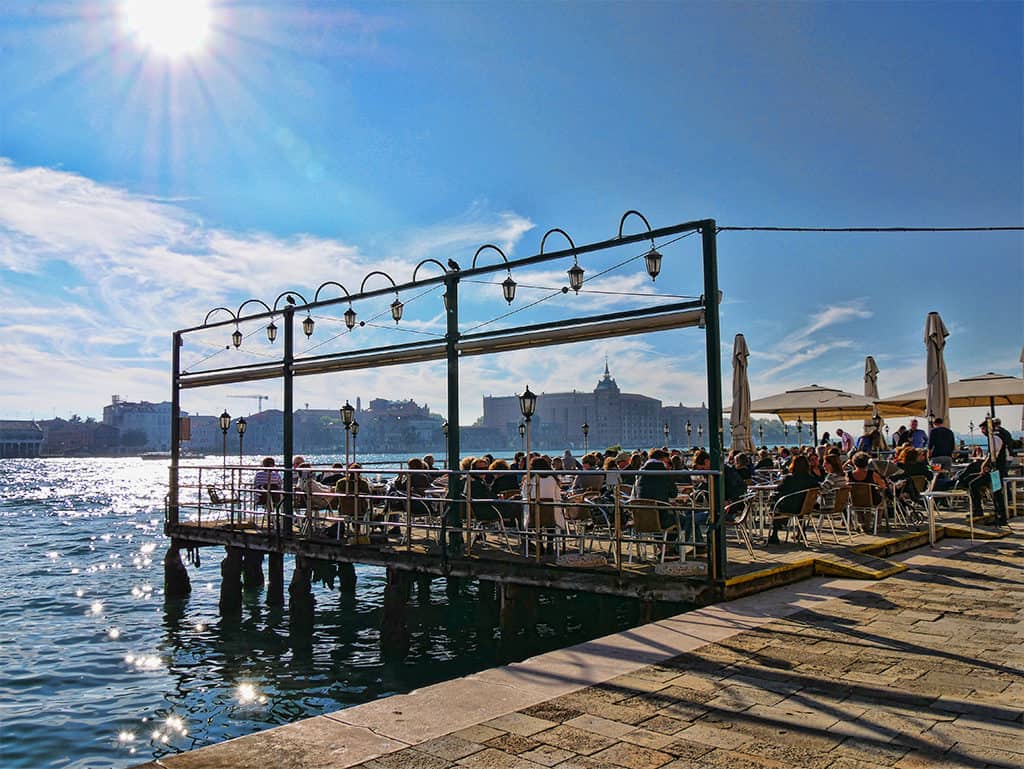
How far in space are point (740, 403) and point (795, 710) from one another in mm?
14721

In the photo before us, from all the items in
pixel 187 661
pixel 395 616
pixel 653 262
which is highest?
pixel 653 262

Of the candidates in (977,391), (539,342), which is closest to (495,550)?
(539,342)

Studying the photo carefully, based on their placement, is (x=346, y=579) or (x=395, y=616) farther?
(x=346, y=579)

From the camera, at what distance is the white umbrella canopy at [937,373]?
16797 mm

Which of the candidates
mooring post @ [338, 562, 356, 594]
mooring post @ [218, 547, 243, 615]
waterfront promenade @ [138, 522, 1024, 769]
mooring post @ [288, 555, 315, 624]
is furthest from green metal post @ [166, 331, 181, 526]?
waterfront promenade @ [138, 522, 1024, 769]

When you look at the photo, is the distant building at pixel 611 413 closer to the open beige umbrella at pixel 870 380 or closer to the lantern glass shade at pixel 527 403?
the open beige umbrella at pixel 870 380

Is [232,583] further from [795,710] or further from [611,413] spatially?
[611,413]

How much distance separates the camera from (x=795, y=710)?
4.49 metres

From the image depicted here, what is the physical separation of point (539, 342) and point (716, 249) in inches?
110

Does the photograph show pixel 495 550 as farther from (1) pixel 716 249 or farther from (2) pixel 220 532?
(2) pixel 220 532

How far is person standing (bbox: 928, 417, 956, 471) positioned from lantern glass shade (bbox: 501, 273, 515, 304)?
9464 millimetres

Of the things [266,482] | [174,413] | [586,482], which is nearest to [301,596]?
A: [266,482]

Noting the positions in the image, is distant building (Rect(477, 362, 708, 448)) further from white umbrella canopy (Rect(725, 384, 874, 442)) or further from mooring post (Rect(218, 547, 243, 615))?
mooring post (Rect(218, 547, 243, 615))

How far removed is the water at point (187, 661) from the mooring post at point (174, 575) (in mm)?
292
